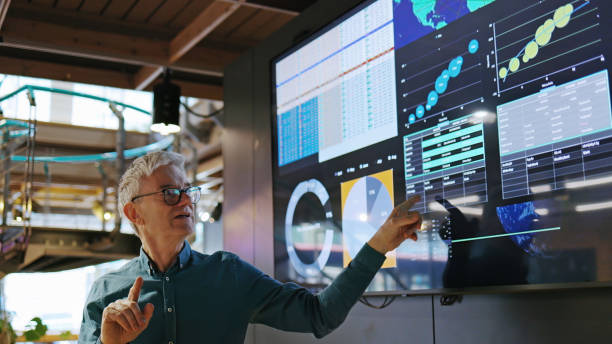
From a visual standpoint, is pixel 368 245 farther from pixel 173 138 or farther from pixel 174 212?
pixel 173 138

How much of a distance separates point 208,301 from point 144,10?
2.55 metres

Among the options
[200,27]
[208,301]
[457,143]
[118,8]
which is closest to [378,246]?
[457,143]

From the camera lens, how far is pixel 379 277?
2.55 meters

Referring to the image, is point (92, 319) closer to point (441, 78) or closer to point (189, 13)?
point (441, 78)

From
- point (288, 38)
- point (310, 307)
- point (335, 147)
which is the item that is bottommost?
point (310, 307)

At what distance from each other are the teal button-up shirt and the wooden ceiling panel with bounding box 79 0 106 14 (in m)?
2.30

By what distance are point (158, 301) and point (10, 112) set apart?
3644mm

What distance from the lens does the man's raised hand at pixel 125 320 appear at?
1.80 meters

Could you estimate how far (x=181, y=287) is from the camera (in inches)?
88.7

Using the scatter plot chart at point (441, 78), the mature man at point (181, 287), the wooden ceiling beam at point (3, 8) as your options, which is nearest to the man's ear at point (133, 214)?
the mature man at point (181, 287)

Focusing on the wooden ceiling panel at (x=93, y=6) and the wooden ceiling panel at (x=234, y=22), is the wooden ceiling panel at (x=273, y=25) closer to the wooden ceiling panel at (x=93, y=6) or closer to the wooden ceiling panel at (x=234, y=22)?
the wooden ceiling panel at (x=234, y=22)

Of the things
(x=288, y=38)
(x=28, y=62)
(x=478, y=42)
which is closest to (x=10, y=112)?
(x=28, y=62)

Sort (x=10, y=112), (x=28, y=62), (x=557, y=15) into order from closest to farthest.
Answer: (x=557, y=15), (x=28, y=62), (x=10, y=112)

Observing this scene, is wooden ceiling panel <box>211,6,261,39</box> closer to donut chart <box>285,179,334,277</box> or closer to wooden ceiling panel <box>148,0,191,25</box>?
wooden ceiling panel <box>148,0,191,25</box>
